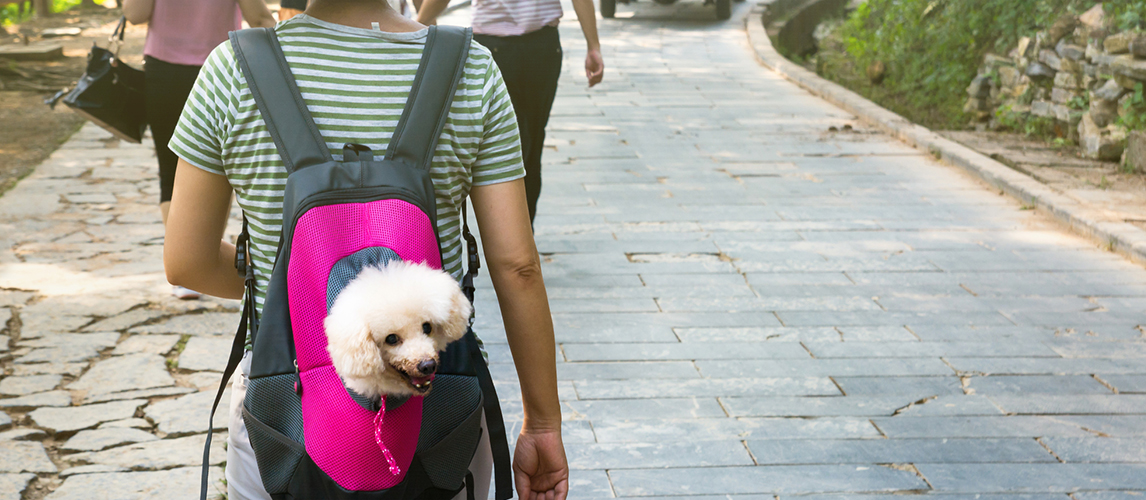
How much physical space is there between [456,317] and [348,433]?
7.5 inches

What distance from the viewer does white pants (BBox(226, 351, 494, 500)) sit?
151 centimetres

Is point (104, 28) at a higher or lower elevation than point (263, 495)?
lower

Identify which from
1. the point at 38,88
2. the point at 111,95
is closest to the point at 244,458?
the point at 111,95

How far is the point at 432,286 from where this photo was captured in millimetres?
1157

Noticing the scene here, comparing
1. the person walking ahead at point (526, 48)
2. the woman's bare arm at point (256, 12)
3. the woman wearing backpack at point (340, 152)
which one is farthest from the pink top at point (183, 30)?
the woman wearing backpack at point (340, 152)

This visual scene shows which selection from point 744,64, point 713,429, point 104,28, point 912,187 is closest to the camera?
point 713,429

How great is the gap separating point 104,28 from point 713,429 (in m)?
14.3

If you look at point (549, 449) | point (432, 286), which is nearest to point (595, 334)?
point (549, 449)

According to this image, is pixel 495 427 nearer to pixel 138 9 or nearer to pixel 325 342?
pixel 325 342

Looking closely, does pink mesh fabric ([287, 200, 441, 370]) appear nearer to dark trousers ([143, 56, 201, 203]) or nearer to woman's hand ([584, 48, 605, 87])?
dark trousers ([143, 56, 201, 203])

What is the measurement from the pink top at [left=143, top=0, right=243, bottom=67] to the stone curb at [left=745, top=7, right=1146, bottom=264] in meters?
4.49

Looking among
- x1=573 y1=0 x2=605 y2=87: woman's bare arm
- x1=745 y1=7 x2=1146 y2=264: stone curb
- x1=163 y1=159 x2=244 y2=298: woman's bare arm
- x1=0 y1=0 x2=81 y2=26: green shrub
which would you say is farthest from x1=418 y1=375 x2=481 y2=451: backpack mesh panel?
x1=0 y1=0 x2=81 y2=26: green shrub

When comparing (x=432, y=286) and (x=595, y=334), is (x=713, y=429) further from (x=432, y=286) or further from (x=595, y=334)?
(x=432, y=286)

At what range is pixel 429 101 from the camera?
137cm
